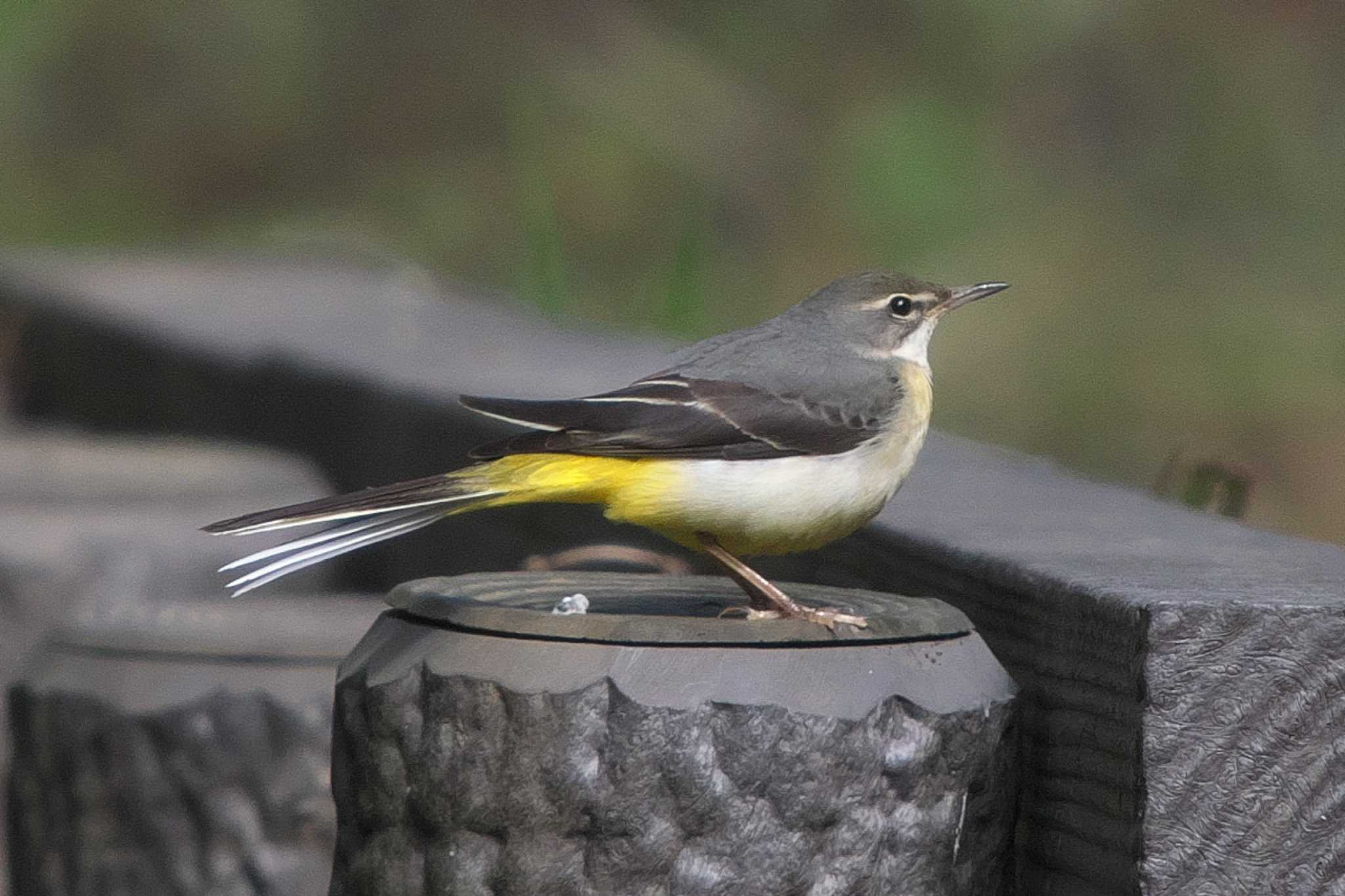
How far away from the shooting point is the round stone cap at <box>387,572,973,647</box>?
2.78m

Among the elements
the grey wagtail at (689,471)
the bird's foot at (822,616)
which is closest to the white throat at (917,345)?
the grey wagtail at (689,471)

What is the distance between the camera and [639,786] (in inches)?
107

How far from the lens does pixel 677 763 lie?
2.72m

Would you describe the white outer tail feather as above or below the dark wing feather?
below

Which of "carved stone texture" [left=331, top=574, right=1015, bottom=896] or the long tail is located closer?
"carved stone texture" [left=331, top=574, right=1015, bottom=896]

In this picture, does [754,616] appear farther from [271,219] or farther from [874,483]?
[271,219]

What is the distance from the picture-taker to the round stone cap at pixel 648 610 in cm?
278

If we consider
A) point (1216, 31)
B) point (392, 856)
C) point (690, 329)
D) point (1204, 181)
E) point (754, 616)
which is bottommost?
point (392, 856)

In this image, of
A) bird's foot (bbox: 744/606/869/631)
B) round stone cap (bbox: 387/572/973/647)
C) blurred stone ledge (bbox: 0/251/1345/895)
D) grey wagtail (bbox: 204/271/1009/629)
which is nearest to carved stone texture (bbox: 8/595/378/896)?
blurred stone ledge (bbox: 0/251/1345/895)

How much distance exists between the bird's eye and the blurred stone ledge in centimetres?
34

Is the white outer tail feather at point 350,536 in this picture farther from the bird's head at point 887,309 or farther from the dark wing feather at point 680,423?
the bird's head at point 887,309

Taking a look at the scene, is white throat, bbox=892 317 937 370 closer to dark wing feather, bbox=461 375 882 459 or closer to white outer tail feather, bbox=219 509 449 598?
dark wing feather, bbox=461 375 882 459

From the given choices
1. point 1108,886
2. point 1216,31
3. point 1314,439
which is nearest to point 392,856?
point 1108,886

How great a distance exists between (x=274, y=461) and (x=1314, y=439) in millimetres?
4249
